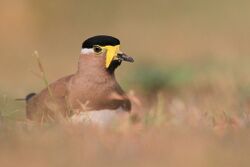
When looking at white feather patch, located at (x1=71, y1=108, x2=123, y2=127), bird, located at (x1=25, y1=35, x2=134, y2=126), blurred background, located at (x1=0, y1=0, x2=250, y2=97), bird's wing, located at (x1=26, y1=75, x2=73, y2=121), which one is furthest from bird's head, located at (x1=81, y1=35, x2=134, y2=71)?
blurred background, located at (x1=0, y1=0, x2=250, y2=97)

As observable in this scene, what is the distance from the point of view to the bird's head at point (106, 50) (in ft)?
30.4

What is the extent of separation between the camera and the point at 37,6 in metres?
22.1

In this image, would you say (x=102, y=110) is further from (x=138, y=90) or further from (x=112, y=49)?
(x=138, y=90)

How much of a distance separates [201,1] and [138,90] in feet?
29.4

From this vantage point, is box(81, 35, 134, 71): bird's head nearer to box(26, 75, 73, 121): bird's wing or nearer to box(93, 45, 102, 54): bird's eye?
box(93, 45, 102, 54): bird's eye

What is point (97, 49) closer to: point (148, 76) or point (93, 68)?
point (93, 68)

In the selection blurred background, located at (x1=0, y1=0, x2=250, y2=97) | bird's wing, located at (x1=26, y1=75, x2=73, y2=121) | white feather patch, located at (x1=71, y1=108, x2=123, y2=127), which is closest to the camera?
white feather patch, located at (x1=71, y1=108, x2=123, y2=127)

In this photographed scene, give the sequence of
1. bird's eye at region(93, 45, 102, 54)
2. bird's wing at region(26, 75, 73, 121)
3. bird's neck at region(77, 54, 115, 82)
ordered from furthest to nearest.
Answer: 1. bird's eye at region(93, 45, 102, 54)
2. bird's neck at region(77, 54, 115, 82)
3. bird's wing at region(26, 75, 73, 121)

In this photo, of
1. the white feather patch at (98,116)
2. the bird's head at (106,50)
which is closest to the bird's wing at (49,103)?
the white feather patch at (98,116)

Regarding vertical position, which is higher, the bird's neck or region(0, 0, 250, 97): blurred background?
the bird's neck

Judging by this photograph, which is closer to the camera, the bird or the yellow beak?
the bird

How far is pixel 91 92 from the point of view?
902cm

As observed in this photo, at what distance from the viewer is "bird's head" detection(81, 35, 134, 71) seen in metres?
9.27

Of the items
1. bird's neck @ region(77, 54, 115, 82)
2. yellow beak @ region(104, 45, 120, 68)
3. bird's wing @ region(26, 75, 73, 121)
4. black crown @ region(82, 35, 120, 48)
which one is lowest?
bird's wing @ region(26, 75, 73, 121)
